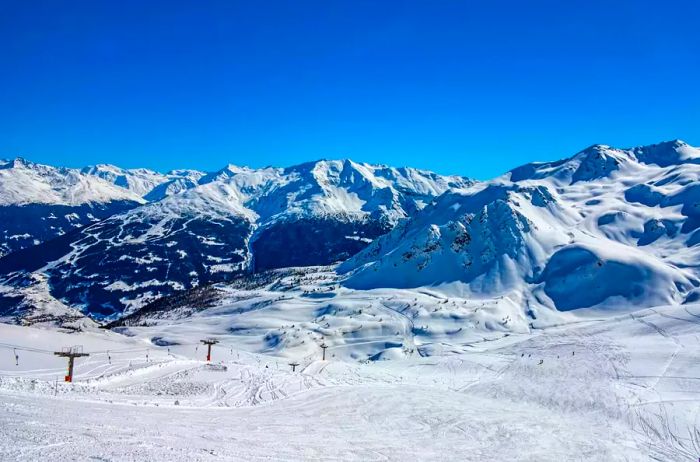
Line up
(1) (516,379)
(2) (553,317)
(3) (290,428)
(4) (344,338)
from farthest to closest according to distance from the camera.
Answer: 1. (2) (553,317)
2. (4) (344,338)
3. (1) (516,379)
4. (3) (290,428)

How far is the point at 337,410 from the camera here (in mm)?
43719

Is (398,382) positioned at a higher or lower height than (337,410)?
lower

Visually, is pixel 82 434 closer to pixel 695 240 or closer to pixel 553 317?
pixel 553 317

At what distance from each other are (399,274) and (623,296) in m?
71.6

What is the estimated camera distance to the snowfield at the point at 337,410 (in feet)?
89.4

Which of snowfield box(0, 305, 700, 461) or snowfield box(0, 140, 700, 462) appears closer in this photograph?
snowfield box(0, 305, 700, 461)

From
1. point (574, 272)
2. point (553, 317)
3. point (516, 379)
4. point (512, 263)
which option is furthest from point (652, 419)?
point (512, 263)

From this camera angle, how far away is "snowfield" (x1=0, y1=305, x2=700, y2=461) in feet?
89.4

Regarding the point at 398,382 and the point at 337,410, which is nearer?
the point at 337,410

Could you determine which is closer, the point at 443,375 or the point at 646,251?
the point at 443,375

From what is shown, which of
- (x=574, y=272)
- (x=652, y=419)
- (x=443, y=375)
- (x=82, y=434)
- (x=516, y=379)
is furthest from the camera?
(x=574, y=272)

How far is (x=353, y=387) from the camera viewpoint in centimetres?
5516

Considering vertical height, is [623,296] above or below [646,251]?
below

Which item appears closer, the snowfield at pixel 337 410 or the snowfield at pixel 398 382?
the snowfield at pixel 337 410
